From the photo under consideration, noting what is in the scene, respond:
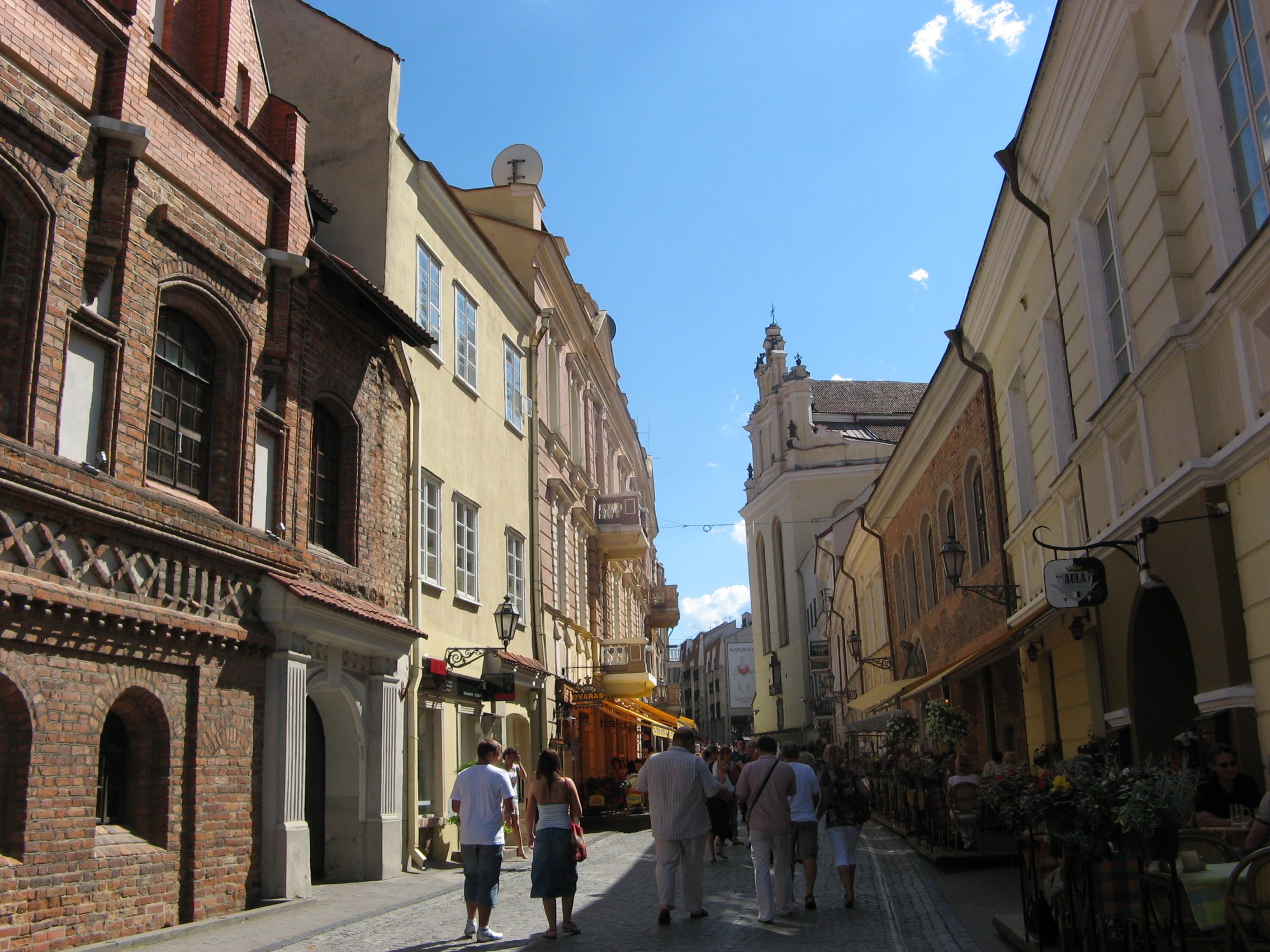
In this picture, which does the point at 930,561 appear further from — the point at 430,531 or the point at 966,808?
the point at 430,531

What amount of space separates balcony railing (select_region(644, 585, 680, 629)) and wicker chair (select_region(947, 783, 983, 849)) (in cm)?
2901

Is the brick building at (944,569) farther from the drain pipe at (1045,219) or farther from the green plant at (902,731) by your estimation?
the drain pipe at (1045,219)

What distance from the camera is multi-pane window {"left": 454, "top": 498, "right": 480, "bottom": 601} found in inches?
739

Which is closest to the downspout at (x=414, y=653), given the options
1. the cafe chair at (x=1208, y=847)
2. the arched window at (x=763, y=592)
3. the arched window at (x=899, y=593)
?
the cafe chair at (x=1208, y=847)

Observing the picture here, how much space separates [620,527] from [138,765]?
21538mm

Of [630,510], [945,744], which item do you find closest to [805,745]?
[630,510]

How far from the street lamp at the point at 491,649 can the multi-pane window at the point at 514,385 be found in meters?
5.09

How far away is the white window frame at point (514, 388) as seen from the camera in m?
22.3

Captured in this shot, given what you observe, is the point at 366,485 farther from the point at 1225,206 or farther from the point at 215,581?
the point at 1225,206

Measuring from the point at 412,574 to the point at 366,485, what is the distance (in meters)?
1.78

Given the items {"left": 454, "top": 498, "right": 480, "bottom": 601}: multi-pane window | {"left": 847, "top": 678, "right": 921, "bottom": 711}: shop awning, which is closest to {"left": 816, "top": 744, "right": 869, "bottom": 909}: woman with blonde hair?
{"left": 454, "top": 498, "right": 480, "bottom": 601}: multi-pane window

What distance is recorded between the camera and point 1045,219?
13.1 m

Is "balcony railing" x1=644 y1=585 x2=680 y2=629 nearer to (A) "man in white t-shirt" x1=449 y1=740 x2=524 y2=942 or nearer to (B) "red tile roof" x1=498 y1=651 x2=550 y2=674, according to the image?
(B) "red tile roof" x1=498 y1=651 x2=550 y2=674

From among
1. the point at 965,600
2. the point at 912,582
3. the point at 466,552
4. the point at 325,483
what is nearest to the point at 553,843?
the point at 325,483
